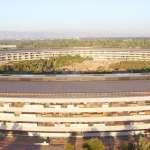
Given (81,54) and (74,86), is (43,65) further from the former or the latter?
(74,86)

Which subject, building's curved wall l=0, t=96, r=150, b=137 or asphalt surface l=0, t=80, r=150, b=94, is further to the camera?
asphalt surface l=0, t=80, r=150, b=94

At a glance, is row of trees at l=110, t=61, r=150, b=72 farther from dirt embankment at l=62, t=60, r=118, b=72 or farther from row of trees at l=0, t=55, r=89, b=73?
row of trees at l=0, t=55, r=89, b=73

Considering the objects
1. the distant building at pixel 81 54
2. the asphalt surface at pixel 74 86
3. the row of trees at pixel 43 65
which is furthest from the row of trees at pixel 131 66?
the asphalt surface at pixel 74 86

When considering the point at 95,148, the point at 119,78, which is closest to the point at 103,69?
the point at 119,78

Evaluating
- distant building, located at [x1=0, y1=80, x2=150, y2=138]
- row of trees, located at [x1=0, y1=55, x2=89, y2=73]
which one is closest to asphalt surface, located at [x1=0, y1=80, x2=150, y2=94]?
distant building, located at [x1=0, y1=80, x2=150, y2=138]

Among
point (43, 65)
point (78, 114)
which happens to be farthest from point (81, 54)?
point (78, 114)

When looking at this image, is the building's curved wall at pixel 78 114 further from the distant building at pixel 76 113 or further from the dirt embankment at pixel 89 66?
the dirt embankment at pixel 89 66
